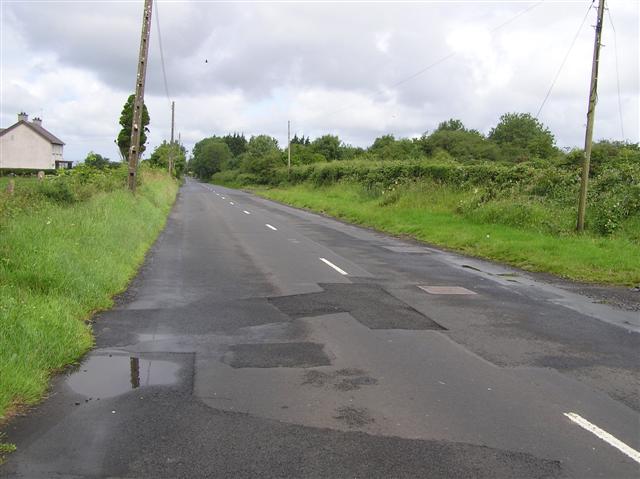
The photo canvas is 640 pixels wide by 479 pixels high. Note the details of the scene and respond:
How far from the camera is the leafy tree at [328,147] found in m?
97.1

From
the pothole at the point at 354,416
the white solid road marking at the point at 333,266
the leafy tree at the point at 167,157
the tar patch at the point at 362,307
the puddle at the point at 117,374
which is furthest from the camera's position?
the leafy tree at the point at 167,157

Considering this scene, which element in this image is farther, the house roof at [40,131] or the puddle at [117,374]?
the house roof at [40,131]

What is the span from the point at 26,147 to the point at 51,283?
266 ft

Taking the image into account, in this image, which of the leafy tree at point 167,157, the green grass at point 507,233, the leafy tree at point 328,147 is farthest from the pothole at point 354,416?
the leafy tree at point 328,147

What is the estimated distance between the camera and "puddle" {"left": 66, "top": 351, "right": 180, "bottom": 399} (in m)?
5.43

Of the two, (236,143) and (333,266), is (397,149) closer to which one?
(333,266)

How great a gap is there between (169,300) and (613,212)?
13.2 meters

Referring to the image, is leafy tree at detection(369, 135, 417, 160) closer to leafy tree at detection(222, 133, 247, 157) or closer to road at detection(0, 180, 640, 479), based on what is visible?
road at detection(0, 180, 640, 479)

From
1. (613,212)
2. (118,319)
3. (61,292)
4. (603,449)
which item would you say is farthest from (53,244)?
(613,212)

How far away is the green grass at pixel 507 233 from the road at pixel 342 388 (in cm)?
289

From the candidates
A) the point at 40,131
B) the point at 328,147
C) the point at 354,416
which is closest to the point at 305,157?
the point at 328,147

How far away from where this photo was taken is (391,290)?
1060 cm

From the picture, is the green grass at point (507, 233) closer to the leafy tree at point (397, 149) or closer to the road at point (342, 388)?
the road at point (342, 388)

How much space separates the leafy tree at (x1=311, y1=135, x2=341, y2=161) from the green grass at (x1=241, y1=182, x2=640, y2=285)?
217 ft
